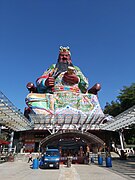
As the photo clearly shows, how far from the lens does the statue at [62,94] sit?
3709 cm

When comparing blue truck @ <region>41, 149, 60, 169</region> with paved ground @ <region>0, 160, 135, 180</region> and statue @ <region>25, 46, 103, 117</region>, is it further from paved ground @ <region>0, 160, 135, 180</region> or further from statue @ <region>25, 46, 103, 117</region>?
statue @ <region>25, 46, 103, 117</region>

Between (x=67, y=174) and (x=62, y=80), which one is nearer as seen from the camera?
(x=67, y=174)

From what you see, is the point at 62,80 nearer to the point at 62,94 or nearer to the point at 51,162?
the point at 62,94

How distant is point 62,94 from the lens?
38.6 meters

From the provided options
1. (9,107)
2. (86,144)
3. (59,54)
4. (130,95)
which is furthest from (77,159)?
(59,54)

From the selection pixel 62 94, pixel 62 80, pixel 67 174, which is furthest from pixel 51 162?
pixel 62 80

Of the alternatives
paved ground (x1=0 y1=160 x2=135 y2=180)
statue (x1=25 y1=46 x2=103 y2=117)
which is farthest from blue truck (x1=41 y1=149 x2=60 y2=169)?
statue (x1=25 y1=46 x2=103 y2=117)

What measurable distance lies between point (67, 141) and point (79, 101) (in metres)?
12.8

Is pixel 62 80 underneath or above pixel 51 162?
above

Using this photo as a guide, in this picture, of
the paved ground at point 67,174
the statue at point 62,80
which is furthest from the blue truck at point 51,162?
the statue at point 62,80

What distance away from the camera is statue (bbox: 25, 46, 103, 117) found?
122 feet

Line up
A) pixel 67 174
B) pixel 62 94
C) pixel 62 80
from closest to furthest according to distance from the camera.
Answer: pixel 67 174 → pixel 62 94 → pixel 62 80

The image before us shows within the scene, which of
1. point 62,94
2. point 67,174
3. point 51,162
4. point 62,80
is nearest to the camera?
point 67,174

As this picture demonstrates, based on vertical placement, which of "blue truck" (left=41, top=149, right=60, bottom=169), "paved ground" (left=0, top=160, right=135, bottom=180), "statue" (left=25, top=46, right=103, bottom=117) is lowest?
"paved ground" (left=0, top=160, right=135, bottom=180)
